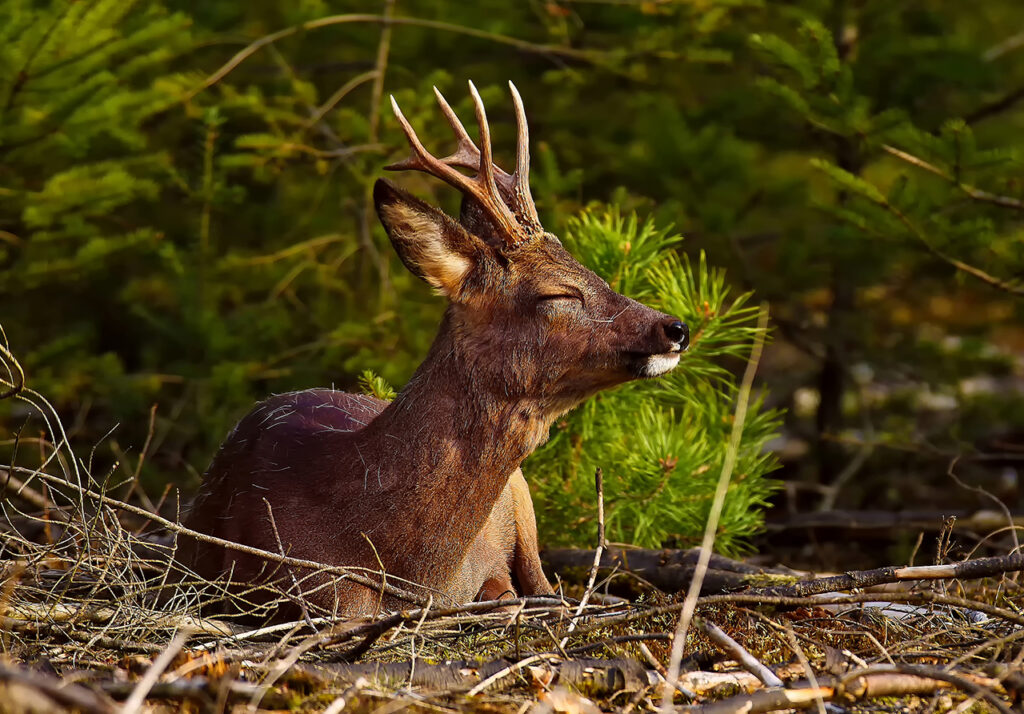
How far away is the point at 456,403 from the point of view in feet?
13.0

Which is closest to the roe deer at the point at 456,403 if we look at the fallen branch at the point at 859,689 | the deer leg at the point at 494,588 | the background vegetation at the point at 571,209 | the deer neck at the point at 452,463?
the deer neck at the point at 452,463

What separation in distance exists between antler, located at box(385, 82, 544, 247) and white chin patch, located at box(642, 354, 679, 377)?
62cm

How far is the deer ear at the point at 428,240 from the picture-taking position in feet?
12.9

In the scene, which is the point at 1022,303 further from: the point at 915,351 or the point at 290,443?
the point at 290,443

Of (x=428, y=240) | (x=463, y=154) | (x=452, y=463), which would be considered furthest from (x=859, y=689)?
(x=463, y=154)

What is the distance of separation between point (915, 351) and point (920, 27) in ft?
7.25

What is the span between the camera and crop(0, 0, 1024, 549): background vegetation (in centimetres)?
532

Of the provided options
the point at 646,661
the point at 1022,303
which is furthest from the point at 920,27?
the point at 646,661

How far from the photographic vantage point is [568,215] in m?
6.39

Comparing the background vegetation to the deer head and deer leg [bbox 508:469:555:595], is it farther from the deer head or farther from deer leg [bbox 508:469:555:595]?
the deer head

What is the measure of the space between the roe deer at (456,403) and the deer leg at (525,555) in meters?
0.43

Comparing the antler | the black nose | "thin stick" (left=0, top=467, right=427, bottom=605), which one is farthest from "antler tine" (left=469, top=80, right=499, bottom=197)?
"thin stick" (left=0, top=467, right=427, bottom=605)

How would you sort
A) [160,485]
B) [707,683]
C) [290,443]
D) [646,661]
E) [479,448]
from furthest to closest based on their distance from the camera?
1. [160,485]
2. [290,443]
3. [479,448]
4. [646,661]
5. [707,683]

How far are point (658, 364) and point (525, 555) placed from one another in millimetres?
1075
